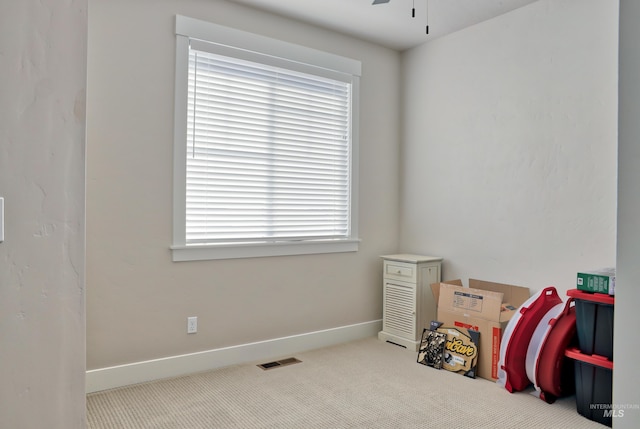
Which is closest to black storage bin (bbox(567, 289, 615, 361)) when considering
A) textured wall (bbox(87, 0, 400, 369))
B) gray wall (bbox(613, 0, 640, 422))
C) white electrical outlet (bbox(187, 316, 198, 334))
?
gray wall (bbox(613, 0, 640, 422))

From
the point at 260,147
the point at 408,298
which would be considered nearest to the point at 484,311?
the point at 408,298

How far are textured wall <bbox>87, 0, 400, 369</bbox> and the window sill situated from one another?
5 centimetres

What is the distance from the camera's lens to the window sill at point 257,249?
10.2 ft

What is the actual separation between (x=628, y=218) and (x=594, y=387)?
1258mm

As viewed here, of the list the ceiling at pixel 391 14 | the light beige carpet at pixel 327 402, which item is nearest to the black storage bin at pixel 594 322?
the light beige carpet at pixel 327 402

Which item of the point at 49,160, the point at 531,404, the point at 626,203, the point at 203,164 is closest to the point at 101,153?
the point at 203,164

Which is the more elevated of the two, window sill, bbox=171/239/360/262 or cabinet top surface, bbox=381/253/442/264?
window sill, bbox=171/239/360/262

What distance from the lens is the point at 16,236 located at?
1.13m

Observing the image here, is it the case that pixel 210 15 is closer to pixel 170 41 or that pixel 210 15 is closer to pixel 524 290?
pixel 170 41

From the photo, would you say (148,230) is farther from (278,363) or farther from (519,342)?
(519,342)

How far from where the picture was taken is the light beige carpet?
238cm

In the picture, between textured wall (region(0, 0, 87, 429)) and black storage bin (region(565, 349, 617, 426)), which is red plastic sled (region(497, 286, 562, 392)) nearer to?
black storage bin (region(565, 349, 617, 426))

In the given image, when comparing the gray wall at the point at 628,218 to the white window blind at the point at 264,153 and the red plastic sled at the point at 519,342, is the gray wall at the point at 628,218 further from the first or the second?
the white window blind at the point at 264,153

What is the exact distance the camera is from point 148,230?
2965 mm
